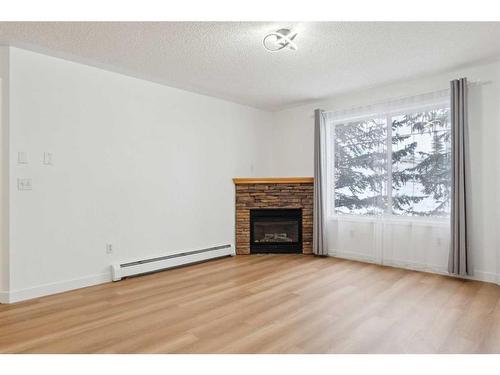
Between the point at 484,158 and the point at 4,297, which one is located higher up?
the point at 484,158

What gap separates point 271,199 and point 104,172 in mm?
2628

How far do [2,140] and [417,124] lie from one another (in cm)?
479

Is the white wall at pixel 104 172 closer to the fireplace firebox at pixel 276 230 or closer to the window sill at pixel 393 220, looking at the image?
the fireplace firebox at pixel 276 230

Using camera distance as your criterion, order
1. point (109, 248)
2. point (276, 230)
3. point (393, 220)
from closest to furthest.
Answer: point (109, 248) < point (393, 220) < point (276, 230)

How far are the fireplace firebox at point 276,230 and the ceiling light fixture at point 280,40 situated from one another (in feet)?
9.16

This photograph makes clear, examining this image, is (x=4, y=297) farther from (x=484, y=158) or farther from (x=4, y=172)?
(x=484, y=158)

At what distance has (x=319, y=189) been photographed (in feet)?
16.4

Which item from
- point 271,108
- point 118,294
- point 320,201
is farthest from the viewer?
point 271,108

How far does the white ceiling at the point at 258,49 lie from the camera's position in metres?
2.76

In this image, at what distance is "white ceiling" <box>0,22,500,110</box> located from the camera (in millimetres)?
2762

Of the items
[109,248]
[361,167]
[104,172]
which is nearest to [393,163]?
[361,167]

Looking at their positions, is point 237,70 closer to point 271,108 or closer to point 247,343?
point 271,108
